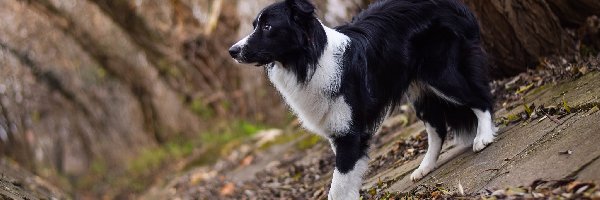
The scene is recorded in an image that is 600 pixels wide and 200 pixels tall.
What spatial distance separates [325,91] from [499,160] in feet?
3.92

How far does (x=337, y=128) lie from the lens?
17.7 ft

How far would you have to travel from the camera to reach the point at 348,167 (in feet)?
17.7

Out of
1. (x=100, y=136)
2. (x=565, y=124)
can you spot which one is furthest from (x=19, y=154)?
(x=565, y=124)

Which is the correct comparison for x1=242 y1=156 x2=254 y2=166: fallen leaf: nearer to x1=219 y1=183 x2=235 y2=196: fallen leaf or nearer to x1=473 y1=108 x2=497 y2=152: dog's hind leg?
x1=219 y1=183 x2=235 y2=196: fallen leaf

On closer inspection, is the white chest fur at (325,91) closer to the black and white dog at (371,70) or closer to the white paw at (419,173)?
the black and white dog at (371,70)

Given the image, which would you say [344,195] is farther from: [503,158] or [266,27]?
[266,27]

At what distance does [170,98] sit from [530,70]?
10253 mm

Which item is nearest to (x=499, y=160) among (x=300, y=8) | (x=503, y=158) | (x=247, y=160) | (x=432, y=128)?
(x=503, y=158)

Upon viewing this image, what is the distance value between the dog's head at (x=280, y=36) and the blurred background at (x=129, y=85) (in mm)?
8208

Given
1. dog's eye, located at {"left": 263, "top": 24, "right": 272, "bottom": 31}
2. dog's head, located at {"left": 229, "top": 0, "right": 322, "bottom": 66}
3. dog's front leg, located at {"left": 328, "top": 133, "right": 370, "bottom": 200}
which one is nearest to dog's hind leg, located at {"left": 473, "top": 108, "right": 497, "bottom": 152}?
dog's front leg, located at {"left": 328, "top": 133, "right": 370, "bottom": 200}

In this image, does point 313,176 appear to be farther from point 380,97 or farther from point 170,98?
point 170,98

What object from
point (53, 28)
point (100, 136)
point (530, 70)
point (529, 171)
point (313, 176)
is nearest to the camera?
point (529, 171)

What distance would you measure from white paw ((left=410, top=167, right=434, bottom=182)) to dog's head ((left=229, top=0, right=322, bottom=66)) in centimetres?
146

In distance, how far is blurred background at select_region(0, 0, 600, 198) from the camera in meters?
15.4
